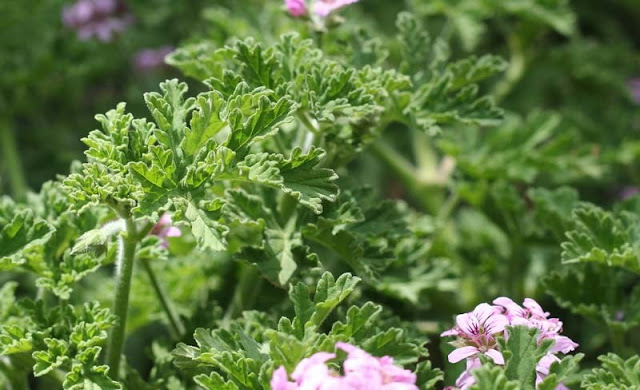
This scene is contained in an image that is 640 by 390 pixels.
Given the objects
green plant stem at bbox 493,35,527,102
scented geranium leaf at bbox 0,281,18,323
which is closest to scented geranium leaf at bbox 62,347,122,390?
scented geranium leaf at bbox 0,281,18,323

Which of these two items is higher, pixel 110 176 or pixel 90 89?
pixel 110 176

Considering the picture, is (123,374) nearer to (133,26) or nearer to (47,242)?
(47,242)

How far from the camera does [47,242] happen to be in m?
2.20

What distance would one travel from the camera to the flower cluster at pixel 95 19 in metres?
3.87

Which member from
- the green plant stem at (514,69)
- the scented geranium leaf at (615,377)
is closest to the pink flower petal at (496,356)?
the scented geranium leaf at (615,377)

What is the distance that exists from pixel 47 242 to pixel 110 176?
469 mm

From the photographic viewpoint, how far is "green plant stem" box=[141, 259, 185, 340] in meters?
2.35

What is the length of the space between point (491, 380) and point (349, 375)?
27cm

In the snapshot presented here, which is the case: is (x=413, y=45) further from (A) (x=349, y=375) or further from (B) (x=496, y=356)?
(A) (x=349, y=375)

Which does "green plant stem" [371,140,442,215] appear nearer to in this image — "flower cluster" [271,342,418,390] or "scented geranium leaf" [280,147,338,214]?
"scented geranium leaf" [280,147,338,214]

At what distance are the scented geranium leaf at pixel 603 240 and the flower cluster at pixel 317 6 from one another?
817mm

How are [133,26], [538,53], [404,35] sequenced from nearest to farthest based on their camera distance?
[404,35], [538,53], [133,26]

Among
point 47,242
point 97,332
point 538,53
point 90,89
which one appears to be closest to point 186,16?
point 90,89

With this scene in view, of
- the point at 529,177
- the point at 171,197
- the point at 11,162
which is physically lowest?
the point at 529,177
